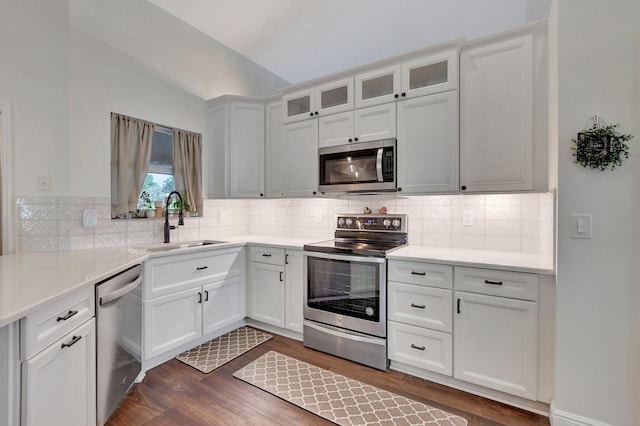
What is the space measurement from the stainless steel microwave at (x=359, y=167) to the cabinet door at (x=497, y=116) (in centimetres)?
55

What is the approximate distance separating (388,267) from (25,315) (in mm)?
1989

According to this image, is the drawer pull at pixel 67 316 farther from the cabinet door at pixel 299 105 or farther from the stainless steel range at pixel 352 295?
the cabinet door at pixel 299 105

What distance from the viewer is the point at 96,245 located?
8.14 ft

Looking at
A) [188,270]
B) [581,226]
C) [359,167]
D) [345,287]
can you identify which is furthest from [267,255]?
[581,226]

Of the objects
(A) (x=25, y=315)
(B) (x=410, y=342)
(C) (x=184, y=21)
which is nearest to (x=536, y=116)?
(B) (x=410, y=342)

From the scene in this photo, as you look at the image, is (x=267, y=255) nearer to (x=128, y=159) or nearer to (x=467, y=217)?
(x=128, y=159)

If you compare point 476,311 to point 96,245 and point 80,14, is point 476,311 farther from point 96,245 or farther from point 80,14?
point 80,14

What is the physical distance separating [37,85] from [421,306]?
320 centimetres

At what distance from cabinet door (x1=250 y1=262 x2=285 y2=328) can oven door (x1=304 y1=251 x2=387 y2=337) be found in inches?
12.1

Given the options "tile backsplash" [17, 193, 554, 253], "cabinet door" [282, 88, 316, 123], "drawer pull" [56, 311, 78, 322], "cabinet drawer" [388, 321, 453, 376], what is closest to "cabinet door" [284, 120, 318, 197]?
"cabinet door" [282, 88, 316, 123]

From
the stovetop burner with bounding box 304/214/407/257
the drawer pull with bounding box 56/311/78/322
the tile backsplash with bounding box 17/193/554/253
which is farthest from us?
the stovetop burner with bounding box 304/214/407/257

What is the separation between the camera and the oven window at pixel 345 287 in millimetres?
2352

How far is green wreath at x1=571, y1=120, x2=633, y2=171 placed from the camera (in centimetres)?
154

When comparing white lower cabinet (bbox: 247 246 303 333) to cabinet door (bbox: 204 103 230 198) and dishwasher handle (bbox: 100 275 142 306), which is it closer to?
cabinet door (bbox: 204 103 230 198)
